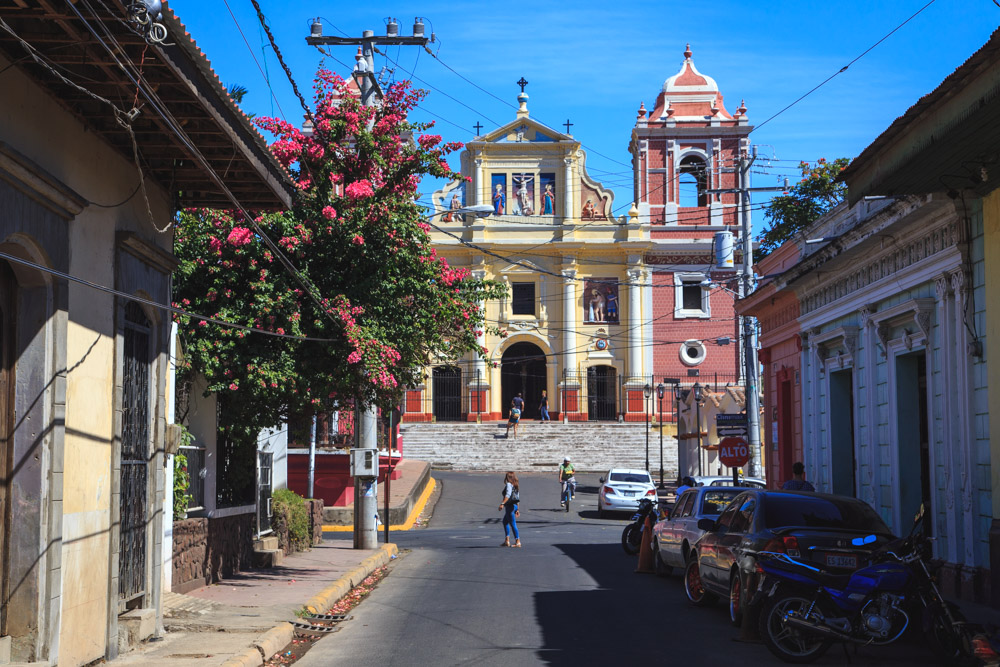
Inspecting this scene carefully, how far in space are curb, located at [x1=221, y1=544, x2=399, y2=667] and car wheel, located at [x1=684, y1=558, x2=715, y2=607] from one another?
461 cm

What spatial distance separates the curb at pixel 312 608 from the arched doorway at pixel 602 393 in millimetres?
34034

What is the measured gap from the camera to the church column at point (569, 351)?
5638 centimetres

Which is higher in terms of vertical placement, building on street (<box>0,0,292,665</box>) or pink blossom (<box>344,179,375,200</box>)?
pink blossom (<box>344,179,375,200</box>)

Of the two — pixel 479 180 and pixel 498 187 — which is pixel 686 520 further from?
pixel 498 187

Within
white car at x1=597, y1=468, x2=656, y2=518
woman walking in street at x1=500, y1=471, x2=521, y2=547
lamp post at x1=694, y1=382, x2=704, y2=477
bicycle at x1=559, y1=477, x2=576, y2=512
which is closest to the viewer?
woman walking in street at x1=500, y1=471, x2=521, y2=547

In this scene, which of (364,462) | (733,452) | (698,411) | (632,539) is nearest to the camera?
(632,539)

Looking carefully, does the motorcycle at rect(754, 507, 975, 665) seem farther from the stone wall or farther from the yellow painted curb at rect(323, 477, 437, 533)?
the yellow painted curb at rect(323, 477, 437, 533)

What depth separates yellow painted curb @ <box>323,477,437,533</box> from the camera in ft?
100

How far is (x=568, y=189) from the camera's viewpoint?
5725 cm

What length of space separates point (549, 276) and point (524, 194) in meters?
4.33

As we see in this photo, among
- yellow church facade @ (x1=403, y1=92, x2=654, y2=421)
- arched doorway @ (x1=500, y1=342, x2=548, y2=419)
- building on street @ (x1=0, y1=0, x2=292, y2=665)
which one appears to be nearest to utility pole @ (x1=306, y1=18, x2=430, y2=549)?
building on street @ (x1=0, y1=0, x2=292, y2=665)

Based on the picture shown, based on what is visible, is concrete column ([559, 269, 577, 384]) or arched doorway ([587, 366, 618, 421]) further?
concrete column ([559, 269, 577, 384])

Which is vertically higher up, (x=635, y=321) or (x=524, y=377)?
(x=635, y=321)

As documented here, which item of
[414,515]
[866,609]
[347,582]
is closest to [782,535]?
[866,609]
